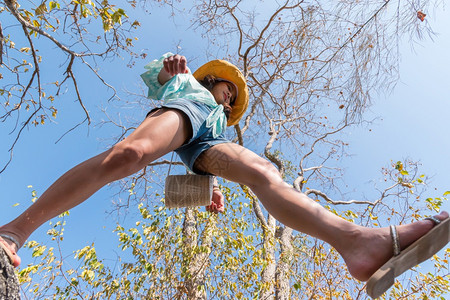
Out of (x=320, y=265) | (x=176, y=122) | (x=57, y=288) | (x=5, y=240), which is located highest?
(x=320, y=265)

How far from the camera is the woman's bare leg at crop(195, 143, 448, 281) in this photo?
1370 mm

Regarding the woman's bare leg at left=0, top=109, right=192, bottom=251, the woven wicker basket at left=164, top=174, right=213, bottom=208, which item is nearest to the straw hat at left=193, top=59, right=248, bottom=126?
the woven wicker basket at left=164, top=174, right=213, bottom=208

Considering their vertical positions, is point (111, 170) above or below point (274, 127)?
below

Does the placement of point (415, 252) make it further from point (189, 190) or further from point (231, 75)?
point (231, 75)

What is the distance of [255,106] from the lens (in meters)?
7.46

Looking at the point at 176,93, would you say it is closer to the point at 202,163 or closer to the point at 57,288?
the point at 202,163

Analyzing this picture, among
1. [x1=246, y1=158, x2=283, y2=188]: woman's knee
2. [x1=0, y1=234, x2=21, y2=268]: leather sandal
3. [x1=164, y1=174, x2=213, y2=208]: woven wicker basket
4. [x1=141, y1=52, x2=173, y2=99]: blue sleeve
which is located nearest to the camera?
[x1=0, y1=234, x2=21, y2=268]: leather sandal

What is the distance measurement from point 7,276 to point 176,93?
118 centimetres

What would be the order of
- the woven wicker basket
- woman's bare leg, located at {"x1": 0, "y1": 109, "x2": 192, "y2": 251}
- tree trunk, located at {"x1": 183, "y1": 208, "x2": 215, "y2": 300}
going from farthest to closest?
tree trunk, located at {"x1": 183, "y1": 208, "x2": 215, "y2": 300} → the woven wicker basket → woman's bare leg, located at {"x1": 0, "y1": 109, "x2": 192, "y2": 251}

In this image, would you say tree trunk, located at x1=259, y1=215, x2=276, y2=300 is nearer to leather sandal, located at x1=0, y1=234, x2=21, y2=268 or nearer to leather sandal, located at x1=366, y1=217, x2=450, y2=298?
leather sandal, located at x1=366, y1=217, x2=450, y2=298

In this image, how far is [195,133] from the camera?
180 cm

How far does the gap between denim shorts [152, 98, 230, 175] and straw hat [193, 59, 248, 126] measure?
59 cm

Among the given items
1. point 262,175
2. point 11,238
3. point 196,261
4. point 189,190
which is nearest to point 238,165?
point 262,175

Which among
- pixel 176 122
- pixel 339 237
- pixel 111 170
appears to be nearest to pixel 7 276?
pixel 111 170
